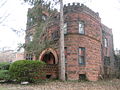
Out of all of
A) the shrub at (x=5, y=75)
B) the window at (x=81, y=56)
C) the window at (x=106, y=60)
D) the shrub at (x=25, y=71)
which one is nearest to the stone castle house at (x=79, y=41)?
the window at (x=81, y=56)

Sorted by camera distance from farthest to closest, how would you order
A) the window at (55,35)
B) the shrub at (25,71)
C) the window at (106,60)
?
the window at (106,60) < the window at (55,35) < the shrub at (25,71)

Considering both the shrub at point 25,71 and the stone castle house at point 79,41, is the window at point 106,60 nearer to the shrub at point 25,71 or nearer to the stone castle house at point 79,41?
the stone castle house at point 79,41

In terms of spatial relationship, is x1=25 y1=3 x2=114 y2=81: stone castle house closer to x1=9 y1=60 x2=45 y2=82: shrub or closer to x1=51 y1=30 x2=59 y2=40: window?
x1=51 y1=30 x2=59 y2=40: window

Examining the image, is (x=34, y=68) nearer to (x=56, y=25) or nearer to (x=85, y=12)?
(x=56, y=25)

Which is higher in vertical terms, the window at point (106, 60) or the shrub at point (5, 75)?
the window at point (106, 60)

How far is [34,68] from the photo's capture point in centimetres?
1223

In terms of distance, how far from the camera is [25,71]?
11.9 m

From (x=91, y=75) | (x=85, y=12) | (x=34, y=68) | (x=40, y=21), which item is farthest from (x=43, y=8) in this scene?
(x=91, y=75)

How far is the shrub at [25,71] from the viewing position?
11.9 m

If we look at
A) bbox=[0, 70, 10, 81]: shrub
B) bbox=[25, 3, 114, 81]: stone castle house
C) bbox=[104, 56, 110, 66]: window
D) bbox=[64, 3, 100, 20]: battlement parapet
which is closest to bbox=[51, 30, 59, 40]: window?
bbox=[25, 3, 114, 81]: stone castle house

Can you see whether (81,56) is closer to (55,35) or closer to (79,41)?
(79,41)

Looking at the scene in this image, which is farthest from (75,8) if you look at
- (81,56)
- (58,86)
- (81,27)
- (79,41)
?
(58,86)

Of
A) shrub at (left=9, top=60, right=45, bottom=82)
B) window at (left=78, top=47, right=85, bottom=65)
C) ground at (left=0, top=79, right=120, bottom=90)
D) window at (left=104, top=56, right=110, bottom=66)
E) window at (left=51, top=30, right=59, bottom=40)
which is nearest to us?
ground at (left=0, top=79, right=120, bottom=90)

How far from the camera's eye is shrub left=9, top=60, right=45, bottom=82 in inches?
468
